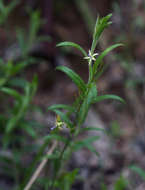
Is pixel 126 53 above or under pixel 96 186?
above

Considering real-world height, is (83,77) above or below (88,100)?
above

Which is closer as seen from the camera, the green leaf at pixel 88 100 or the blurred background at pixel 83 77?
the green leaf at pixel 88 100

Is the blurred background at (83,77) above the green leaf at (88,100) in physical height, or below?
above

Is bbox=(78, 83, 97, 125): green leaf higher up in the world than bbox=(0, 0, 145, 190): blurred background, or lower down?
lower down

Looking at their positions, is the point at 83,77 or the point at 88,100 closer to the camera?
the point at 88,100

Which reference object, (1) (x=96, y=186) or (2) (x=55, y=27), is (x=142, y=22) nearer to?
(2) (x=55, y=27)

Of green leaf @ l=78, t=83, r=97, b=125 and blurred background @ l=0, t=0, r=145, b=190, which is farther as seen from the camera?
blurred background @ l=0, t=0, r=145, b=190

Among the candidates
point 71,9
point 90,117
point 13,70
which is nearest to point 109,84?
point 90,117

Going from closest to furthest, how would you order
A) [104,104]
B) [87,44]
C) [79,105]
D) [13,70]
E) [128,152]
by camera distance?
[79,105] < [13,70] < [128,152] < [104,104] < [87,44]
